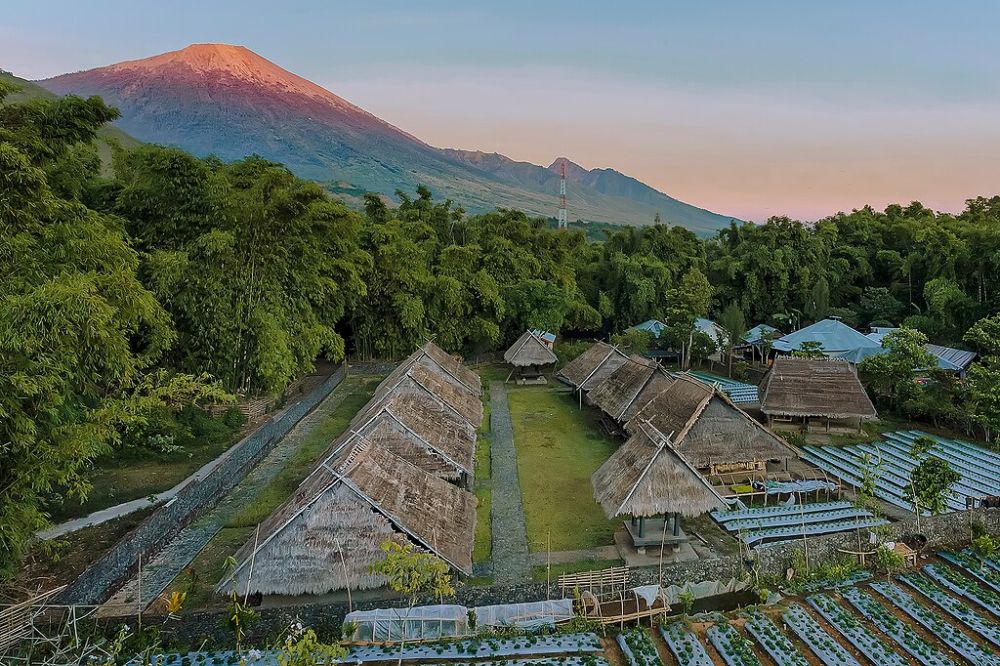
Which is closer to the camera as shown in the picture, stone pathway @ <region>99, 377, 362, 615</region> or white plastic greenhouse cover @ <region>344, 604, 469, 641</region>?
white plastic greenhouse cover @ <region>344, 604, 469, 641</region>

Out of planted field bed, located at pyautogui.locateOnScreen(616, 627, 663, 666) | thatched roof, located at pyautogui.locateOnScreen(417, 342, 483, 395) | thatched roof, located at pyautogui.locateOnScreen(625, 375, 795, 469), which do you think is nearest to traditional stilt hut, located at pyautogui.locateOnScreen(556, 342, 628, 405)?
thatched roof, located at pyautogui.locateOnScreen(417, 342, 483, 395)

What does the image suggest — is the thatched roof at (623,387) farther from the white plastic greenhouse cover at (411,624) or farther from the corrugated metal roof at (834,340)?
the corrugated metal roof at (834,340)

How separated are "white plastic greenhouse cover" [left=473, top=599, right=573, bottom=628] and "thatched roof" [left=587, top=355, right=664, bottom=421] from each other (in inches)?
346

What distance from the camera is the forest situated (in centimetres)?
912

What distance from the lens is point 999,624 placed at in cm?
A: 905

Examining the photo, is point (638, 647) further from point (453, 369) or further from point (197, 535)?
point (453, 369)

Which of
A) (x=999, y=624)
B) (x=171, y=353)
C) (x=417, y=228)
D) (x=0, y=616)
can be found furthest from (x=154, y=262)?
(x=999, y=624)

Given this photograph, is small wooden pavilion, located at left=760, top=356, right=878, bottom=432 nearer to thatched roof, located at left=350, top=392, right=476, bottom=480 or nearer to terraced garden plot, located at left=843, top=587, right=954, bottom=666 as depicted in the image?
terraced garden plot, located at left=843, top=587, right=954, bottom=666

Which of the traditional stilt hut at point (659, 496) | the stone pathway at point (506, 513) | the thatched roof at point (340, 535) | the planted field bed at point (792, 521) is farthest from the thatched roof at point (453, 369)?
the planted field bed at point (792, 521)

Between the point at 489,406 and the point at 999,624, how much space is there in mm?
15847

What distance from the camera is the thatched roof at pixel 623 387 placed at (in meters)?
17.7

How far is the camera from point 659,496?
10.9 m

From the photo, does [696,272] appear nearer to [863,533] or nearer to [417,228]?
[417,228]

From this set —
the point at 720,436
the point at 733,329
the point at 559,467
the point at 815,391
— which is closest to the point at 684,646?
the point at 720,436
